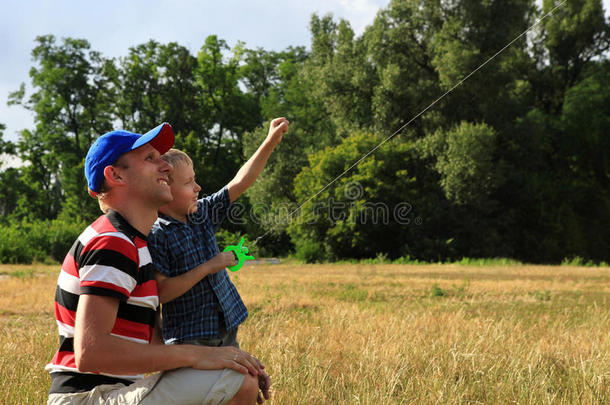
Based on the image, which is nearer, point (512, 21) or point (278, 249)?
point (512, 21)

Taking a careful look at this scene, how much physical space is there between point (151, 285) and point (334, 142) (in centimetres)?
3252

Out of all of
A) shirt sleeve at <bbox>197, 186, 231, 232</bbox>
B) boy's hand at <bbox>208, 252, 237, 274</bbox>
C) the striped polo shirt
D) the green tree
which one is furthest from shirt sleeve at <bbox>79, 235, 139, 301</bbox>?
the green tree

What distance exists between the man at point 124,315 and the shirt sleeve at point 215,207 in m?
1.03

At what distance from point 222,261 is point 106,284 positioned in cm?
86

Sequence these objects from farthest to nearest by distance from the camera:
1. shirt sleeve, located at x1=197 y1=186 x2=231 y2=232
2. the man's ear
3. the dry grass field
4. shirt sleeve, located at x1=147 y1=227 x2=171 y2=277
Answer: the dry grass field < shirt sleeve, located at x1=197 y1=186 x2=231 y2=232 < shirt sleeve, located at x1=147 y1=227 x2=171 y2=277 < the man's ear

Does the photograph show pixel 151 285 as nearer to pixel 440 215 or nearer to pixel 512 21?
pixel 440 215

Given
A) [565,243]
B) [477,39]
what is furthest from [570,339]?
[565,243]

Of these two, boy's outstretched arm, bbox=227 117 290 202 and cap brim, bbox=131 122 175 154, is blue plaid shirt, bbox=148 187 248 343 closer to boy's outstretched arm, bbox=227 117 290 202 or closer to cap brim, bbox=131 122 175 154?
boy's outstretched arm, bbox=227 117 290 202

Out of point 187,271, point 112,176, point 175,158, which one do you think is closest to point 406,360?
point 187,271

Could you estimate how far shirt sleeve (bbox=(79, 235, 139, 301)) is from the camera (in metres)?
1.79

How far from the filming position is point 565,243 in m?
34.6

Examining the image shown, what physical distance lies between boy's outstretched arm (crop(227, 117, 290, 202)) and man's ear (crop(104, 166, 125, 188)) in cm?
120

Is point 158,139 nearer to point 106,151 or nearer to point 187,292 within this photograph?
point 106,151

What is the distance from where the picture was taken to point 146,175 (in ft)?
6.97
